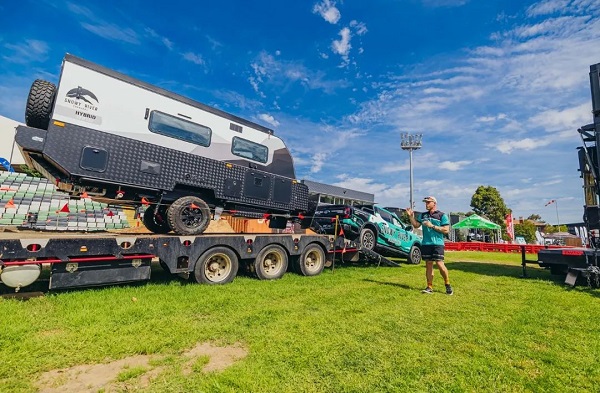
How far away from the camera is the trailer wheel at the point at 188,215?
687cm

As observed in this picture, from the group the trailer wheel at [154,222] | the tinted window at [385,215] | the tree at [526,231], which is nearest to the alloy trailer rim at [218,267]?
the trailer wheel at [154,222]

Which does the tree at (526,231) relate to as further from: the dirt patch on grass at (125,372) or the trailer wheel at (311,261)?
the dirt patch on grass at (125,372)

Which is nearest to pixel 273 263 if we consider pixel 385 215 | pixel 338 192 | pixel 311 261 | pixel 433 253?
pixel 311 261

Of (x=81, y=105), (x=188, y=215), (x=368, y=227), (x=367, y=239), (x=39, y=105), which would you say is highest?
(x=81, y=105)

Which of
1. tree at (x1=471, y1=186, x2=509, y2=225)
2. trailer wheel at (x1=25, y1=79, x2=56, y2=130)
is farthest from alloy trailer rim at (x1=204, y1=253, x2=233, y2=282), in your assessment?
tree at (x1=471, y1=186, x2=509, y2=225)

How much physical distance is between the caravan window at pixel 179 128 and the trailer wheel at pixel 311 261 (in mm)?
3624

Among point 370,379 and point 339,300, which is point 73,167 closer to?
point 339,300

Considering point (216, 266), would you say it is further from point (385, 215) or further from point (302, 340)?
point (385, 215)

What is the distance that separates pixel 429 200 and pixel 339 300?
9.74ft

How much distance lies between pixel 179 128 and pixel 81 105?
186 cm

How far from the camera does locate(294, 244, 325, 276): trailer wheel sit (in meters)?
8.15

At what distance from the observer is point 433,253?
650 centimetres

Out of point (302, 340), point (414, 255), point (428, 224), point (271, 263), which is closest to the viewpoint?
point (302, 340)

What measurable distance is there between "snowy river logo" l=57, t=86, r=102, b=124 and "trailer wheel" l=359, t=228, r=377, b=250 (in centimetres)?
735
